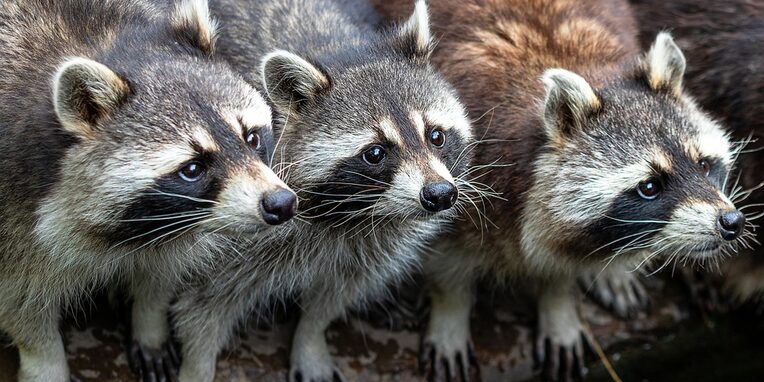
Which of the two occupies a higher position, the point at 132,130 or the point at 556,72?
the point at 556,72

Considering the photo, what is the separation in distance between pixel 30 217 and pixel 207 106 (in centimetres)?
104

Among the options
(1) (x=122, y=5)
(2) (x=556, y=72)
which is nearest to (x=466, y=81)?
(2) (x=556, y=72)

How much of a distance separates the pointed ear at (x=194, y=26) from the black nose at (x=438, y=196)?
4.40 feet

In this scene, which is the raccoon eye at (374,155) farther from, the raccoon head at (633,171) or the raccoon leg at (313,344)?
the raccoon leg at (313,344)

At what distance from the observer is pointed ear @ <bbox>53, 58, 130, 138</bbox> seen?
4.89 metres

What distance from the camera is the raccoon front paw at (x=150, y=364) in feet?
20.5

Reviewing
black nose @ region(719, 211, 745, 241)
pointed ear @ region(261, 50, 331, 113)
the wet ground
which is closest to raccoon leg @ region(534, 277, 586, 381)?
the wet ground

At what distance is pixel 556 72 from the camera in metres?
5.98

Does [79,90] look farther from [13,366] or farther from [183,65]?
[13,366]

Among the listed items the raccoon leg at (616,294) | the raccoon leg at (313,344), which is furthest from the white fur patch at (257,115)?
the raccoon leg at (616,294)

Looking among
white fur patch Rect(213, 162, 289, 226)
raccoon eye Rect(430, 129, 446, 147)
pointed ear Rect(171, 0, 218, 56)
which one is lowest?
white fur patch Rect(213, 162, 289, 226)

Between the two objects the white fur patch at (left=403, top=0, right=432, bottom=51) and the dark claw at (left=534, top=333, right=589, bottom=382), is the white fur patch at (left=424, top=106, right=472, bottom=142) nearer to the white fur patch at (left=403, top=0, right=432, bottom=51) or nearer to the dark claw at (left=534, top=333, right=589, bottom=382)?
the white fur patch at (left=403, top=0, right=432, bottom=51)

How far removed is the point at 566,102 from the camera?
6.08 metres

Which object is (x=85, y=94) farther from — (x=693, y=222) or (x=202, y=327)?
(x=693, y=222)
